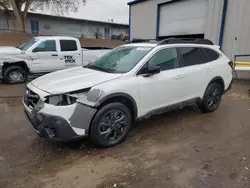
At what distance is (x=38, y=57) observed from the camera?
8.65 m

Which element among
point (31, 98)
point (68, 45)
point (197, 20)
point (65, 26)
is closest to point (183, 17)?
point (197, 20)

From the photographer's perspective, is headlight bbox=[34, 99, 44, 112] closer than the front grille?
Yes

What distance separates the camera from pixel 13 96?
6.80m

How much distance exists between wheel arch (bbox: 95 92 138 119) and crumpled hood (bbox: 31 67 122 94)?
0.28m

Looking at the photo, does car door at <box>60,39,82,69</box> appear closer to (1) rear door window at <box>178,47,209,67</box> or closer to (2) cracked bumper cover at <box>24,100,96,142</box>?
(1) rear door window at <box>178,47,209,67</box>

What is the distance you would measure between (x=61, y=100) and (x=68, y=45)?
22.5ft

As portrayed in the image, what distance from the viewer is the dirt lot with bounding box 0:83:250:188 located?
2738 millimetres

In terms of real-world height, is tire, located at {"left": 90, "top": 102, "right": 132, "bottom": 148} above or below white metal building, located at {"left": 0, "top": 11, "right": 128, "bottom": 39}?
below

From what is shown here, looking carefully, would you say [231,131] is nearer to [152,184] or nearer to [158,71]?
[158,71]

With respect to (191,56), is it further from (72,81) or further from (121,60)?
(72,81)

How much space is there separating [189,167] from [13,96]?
5912 mm

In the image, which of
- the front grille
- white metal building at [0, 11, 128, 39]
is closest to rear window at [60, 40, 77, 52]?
the front grille

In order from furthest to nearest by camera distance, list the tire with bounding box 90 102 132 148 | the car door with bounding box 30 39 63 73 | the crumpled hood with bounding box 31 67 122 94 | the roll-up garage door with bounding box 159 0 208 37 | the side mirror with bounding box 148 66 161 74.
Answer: the roll-up garage door with bounding box 159 0 208 37, the car door with bounding box 30 39 63 73, the side mirror with bounding box 148 66 161 74, the tire with bounding box 90 102 132 148, the crumpled hood with bounding box 31 67 122 94

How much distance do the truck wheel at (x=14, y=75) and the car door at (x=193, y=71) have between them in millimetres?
6665
